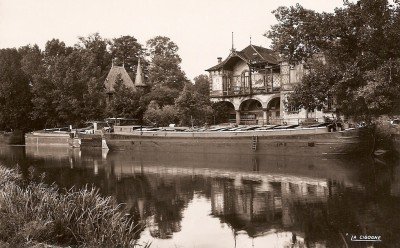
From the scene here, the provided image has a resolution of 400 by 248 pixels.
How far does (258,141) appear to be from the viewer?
3319cm

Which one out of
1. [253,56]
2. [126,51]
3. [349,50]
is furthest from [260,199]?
[126,51]

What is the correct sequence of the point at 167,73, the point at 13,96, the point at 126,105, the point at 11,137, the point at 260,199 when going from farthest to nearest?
the point at 167,73, the point at 11,137, the point at 13,96, the point at 126,105, the point at 260,199

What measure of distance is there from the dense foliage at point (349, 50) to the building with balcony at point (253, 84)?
40.9 feet

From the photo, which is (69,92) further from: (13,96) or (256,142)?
(256,142)

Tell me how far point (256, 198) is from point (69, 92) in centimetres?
4291

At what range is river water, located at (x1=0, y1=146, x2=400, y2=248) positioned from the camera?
39.0 ft

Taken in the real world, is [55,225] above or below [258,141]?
below

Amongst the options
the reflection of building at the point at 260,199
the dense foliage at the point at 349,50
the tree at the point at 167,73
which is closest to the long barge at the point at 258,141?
the dense foliage at the point at 349,50

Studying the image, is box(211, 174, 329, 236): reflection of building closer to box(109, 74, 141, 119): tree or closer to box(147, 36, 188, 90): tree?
box(109, 74, 141, 119): tree

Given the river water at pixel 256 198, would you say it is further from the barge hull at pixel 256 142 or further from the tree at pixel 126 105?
the tree at pixel 126 105

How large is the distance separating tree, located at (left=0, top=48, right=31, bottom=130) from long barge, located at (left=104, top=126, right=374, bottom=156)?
2172 centimetres

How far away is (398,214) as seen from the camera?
1352cm

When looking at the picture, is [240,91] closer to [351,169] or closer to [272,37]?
[272,37]

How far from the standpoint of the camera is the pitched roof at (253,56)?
4697 centimetres
